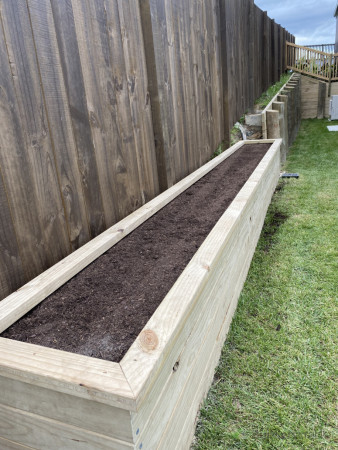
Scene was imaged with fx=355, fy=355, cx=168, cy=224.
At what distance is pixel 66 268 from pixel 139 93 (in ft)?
4.62

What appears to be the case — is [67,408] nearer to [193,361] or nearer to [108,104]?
[193,361]

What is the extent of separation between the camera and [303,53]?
13695mm

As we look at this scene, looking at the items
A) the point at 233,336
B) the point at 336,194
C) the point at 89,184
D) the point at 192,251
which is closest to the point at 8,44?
the point at 89,184

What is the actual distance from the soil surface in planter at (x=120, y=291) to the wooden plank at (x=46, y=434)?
0.21 meters

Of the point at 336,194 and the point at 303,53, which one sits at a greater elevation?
the point at 303,53

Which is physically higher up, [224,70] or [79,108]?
[224,70]

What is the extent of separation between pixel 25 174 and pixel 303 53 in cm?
1492

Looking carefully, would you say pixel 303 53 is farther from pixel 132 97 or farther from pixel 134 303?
pixel 134 303

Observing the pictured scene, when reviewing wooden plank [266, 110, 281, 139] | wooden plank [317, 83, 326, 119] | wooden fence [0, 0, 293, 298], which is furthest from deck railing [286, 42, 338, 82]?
wooden fence [0, 0, 293, 298]

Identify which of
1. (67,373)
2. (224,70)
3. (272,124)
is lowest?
(67,373)

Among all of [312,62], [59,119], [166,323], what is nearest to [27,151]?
[59,119]

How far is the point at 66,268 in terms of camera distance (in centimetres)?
165

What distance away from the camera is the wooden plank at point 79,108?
67.6 inches

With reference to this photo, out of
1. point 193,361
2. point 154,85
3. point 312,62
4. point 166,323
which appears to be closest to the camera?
point 166,323
